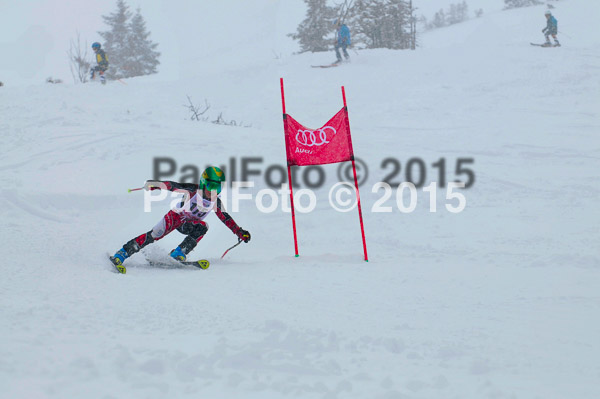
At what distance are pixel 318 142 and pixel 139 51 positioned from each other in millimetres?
39504

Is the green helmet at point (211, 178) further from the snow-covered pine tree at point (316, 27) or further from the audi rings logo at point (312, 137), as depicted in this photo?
the snow-covered pine tree at point (316, 27)

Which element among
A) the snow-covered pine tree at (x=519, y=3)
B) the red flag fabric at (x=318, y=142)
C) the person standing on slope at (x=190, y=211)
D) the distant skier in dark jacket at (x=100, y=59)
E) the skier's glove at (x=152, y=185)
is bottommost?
the person standing on slope at (x=190, y=211)

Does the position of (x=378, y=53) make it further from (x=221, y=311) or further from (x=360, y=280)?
(x=221, y=311)

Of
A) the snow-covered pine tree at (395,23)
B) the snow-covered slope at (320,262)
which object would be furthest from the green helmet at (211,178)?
the snow-covered pine tree at (395,23)

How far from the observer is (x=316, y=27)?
36.2 m

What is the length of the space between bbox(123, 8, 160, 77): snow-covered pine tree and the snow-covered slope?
24723mm

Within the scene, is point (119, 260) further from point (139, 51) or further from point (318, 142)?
point (139, 51)

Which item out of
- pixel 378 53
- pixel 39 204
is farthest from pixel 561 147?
pixel 378 53

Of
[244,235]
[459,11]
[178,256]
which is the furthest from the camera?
[459,11]

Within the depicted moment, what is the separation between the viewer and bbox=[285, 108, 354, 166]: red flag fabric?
7082 mm

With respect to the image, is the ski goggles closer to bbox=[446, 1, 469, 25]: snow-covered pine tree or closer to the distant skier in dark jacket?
the distant skier in dark jacket

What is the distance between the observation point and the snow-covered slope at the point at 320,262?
9.87 ft

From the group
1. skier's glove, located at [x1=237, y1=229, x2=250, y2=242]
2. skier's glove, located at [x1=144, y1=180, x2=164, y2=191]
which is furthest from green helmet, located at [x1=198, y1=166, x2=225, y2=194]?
skier's glove, located at [x1=237, y1=229, x2=250, y2=242]

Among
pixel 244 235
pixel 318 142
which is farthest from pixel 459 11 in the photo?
pixel 244 235
